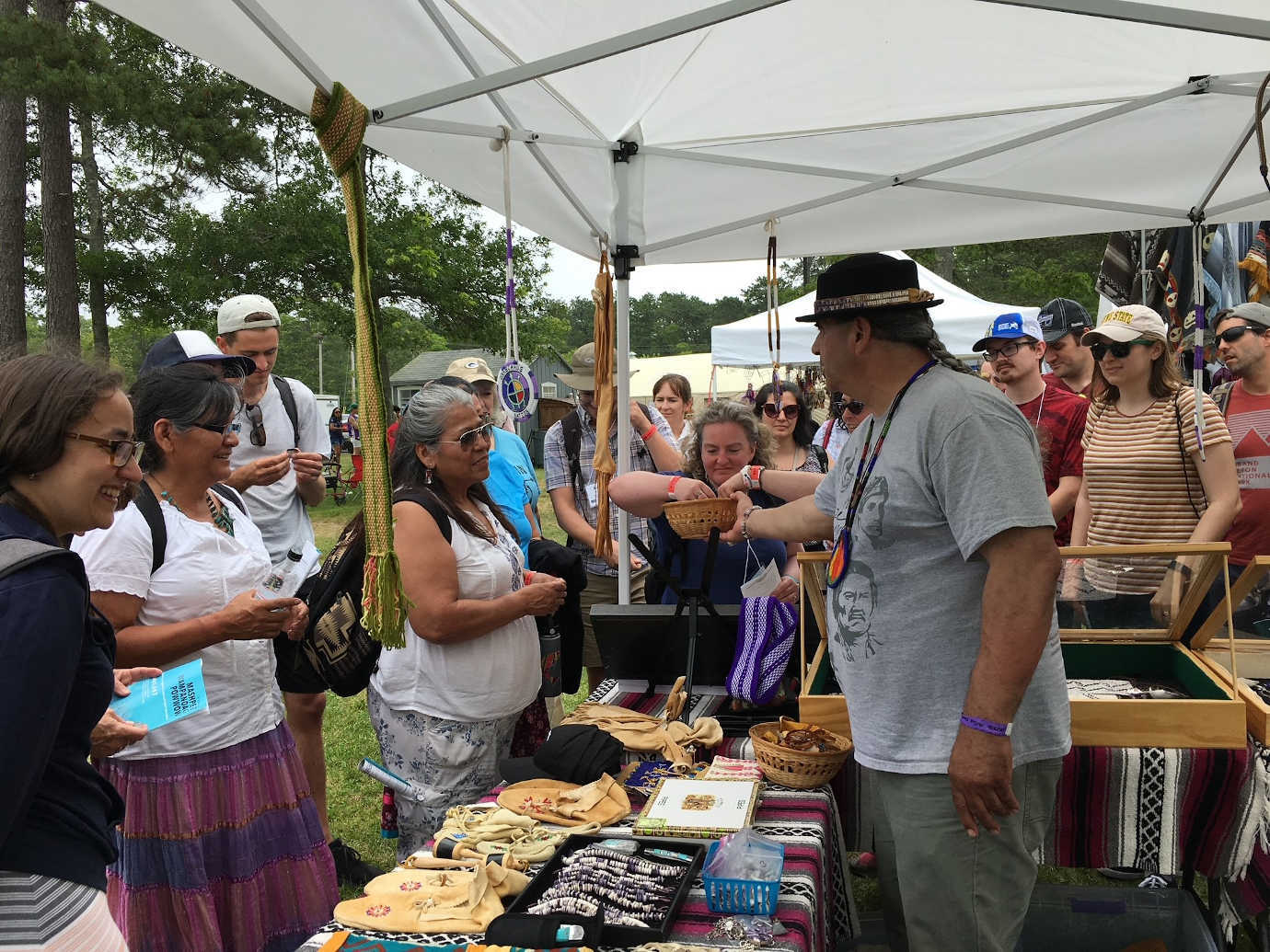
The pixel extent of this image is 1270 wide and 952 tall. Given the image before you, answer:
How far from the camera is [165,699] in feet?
6.54

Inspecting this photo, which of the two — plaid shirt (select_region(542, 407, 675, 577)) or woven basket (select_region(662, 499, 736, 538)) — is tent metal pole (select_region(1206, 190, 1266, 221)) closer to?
plaid shirt (select_region(542, 407, 675, 577))

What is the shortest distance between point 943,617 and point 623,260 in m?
2.79

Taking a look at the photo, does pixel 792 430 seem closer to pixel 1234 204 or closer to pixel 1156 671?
pixel 1234 204

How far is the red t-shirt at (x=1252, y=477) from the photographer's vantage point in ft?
12.7

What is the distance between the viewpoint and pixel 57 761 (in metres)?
1.43

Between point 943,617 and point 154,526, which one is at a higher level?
point 154,526

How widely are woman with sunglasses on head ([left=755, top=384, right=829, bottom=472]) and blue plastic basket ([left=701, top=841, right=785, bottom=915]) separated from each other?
3270mm

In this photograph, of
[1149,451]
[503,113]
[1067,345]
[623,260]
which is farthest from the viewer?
[1067,345]

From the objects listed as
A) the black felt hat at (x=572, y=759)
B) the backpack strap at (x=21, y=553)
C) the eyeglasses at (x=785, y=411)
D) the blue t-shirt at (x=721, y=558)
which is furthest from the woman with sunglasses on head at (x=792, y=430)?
the backpack strap at (x=21, y=553)

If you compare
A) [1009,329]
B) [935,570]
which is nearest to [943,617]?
[935,570]

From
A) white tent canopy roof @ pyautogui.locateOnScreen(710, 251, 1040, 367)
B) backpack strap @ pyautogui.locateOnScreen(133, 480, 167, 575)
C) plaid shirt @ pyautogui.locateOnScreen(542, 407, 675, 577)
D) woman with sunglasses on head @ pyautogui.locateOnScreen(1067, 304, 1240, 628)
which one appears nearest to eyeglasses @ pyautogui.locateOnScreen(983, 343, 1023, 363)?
woman with sunglasses on head @ pyautogui.locateOnScreen(1067, 304, 1240, 628)

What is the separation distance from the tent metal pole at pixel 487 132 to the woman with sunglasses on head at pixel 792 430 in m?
1.77

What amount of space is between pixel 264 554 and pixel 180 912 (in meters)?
0.93

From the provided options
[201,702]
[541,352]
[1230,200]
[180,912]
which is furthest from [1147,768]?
[541,352]
